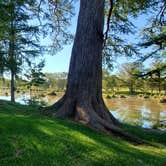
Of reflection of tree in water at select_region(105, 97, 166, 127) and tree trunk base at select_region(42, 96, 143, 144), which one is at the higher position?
tree trunk base at select_region(42, 96, 143, 144)

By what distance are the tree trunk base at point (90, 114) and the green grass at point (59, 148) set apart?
1.95 ft

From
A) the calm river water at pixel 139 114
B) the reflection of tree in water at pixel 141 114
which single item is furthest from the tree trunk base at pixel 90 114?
the reflection of tree in water at pixel 141 114

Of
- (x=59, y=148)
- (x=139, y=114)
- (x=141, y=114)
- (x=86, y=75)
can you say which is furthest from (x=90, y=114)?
(x=141, y=114)

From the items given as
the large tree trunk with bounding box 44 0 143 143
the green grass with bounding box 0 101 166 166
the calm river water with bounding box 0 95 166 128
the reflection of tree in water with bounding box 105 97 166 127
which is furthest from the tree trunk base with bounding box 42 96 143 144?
the reflection of tree in water with bounding box 105 97 166 127

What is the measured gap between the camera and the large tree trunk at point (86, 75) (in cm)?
666

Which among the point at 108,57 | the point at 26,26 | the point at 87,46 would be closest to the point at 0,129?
the point at 87,46

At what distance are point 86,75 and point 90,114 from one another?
1047 mm

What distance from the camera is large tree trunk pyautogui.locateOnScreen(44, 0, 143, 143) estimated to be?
666 cm

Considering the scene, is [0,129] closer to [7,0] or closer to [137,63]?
[137,63]

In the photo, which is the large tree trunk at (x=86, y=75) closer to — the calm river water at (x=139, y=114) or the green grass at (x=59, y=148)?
the green grass at (x=59, y=148)

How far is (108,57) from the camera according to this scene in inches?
421

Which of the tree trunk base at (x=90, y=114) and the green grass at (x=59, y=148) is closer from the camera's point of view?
the green grass at (x=59, y=148)

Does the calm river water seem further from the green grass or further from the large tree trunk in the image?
the green grass

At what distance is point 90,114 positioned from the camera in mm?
6410
